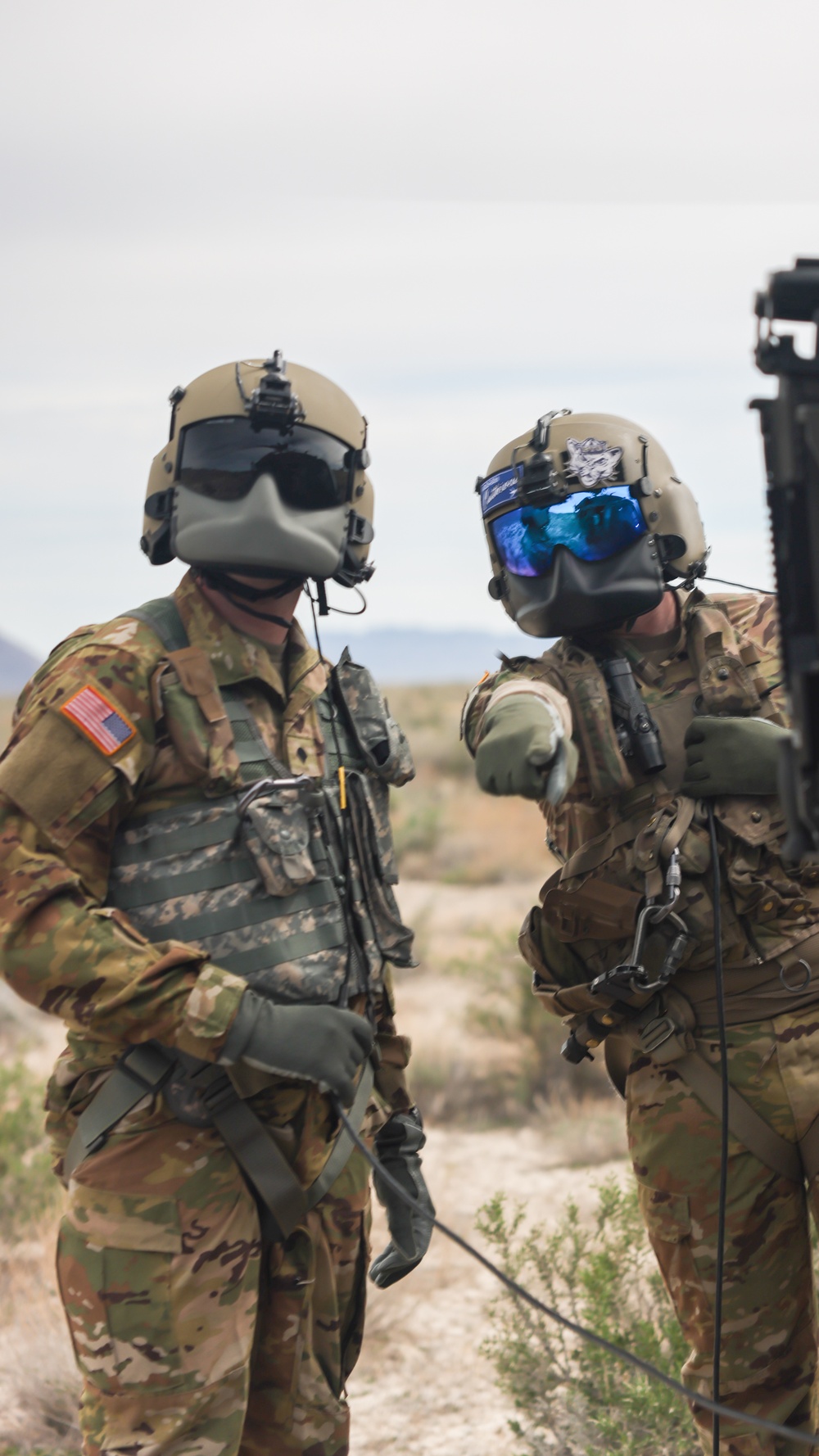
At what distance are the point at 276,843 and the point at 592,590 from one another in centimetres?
93

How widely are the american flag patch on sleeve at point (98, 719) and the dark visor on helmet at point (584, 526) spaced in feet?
3.39

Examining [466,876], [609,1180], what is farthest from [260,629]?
[466,876]

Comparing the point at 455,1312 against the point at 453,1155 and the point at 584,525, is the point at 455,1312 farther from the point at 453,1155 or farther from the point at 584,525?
the point at 584,525

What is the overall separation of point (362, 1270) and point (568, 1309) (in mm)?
2190

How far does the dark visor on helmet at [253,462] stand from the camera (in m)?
2.85

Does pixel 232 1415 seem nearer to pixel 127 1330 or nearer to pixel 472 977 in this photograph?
pixel 127 1330

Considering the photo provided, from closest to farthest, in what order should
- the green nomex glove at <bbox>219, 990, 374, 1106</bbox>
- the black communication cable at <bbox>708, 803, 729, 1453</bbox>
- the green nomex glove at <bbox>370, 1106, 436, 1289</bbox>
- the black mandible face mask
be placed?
the green nomex glove at <bbox>219, 990, 374, 1106</bbox>
the black communication cable at <bbox>708, 803, 729, 1453</bbox>
the black mandible face mask
the green nomex glove at <bbox>370, 1106, 436, 1289</bbox>

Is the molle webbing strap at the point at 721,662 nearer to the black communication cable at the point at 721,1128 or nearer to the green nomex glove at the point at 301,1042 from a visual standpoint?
the black communication cable at the point at 721,1128

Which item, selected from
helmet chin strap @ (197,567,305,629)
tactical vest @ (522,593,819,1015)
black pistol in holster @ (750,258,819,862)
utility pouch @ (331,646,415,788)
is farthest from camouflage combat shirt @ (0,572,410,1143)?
black pistol in holster @ (750,258,819,862)

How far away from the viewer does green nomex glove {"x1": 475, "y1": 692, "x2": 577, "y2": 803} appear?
2.43 metres

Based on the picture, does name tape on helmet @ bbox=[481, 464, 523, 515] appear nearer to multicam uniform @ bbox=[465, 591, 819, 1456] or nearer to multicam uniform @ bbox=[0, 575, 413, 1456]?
multicam uniform @ bbox=[465, 591, 819, 1456]

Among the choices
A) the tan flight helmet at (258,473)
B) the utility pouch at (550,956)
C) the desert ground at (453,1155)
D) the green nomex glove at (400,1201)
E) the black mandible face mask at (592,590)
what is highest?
the tan flight helmet at (258,473)

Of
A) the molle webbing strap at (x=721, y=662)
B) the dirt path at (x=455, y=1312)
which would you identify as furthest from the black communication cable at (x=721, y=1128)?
the dirt path at (x=455, y=1312)

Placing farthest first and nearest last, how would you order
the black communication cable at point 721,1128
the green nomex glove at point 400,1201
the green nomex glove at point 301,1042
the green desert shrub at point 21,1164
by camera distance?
1. the green desert shrub at point 21,1164
2. the green nomex glove at point 400,1201
3. the black communication cable at point 721,1128
4. the green nomex glove at point 301,1042
